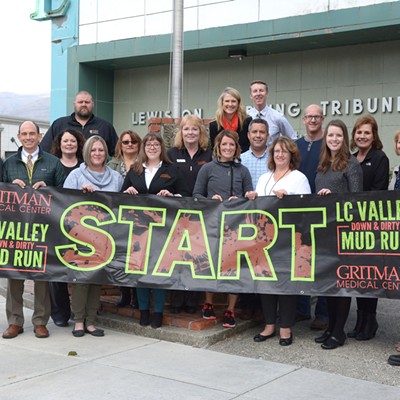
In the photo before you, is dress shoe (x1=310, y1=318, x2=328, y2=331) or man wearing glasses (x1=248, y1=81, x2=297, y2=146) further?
man wearing glasses (x1=248, y1=81, x2=297, y2=146)

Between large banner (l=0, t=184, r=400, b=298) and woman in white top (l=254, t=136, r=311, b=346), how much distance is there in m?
0.15

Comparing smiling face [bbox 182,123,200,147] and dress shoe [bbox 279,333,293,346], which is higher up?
smiling face [bbox 182,123,200,147]

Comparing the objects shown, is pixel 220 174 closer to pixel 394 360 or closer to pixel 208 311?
pixel 208 311

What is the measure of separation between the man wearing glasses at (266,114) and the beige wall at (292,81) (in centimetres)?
616

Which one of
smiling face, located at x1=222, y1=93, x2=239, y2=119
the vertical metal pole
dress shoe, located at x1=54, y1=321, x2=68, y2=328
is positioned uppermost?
the vertical metal pole

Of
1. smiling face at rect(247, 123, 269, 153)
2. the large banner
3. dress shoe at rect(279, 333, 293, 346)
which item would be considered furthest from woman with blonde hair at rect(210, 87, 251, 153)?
dress shoe at rect(279, 333, 293, 346)

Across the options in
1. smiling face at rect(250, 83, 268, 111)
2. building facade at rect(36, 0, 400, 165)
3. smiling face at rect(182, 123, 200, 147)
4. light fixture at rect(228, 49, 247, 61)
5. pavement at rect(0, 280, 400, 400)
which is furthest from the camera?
light fixture at rect(228, 49, 247, 61)

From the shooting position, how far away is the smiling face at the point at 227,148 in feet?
19.6

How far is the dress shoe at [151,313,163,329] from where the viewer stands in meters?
6.18

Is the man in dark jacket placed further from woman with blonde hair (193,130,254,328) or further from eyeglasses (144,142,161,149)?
woman with blonde hair (193,130,254,328)

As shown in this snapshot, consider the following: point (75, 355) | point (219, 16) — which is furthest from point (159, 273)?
point (219, 16)

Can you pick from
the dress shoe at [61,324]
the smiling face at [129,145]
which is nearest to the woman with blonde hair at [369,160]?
the smiling face at [129,145]

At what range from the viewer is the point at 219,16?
14.1m

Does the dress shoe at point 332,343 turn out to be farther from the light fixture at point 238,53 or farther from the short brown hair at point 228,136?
the light fixture at point 238,53
